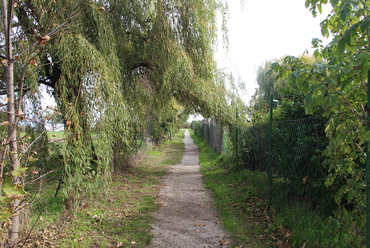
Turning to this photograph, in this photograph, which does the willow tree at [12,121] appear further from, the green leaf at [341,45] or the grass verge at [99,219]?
the green leaf at [341,45]

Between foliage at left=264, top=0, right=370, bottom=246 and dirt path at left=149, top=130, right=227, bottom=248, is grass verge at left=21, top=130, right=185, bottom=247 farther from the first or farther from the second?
foliage at left=264, top=0, right=370, bottom=246

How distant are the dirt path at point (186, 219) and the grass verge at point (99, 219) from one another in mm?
242

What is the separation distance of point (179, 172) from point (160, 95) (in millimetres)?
3577

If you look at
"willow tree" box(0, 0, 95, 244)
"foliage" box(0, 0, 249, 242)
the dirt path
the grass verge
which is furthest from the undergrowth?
"willow tree" box(0, 0, 95, 244)

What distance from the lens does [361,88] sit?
2.46 metres

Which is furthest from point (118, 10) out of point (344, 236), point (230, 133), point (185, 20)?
point (344, 236)

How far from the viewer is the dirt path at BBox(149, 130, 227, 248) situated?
4070 mm

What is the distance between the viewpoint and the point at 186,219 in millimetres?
5035

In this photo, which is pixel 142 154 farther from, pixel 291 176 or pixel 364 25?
pixel 364 25

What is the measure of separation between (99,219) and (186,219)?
1649 millimetres

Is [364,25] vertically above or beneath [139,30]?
beneath

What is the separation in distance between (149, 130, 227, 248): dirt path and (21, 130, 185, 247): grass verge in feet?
0.79

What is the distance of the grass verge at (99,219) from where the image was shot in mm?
3857

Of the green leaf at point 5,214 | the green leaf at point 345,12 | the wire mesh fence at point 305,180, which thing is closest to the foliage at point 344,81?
the green leaf at point 345,12
